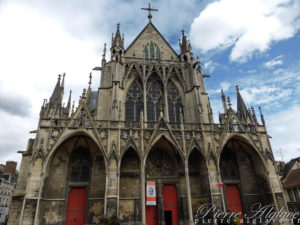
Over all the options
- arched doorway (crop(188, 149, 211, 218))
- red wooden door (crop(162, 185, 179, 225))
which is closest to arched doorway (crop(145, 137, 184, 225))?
red wooden door (crop(162, 185, 179, 225))

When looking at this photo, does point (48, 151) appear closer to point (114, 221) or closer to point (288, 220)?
point (114, 221)

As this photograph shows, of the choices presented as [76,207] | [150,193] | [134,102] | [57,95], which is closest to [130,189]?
[150,193]

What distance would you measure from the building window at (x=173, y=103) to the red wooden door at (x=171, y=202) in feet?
17.4

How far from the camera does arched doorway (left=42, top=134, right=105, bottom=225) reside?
11648 millimetres

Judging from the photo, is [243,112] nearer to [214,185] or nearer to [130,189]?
[214,185]

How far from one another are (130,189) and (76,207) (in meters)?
3.53

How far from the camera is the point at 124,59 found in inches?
674

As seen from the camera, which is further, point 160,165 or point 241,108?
point 241,108

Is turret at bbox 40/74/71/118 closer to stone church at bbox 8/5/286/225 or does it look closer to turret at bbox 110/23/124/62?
stone church at bbox 8/5/286/225

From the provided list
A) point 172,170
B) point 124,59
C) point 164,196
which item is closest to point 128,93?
point 124,59

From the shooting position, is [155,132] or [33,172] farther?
[155,132]

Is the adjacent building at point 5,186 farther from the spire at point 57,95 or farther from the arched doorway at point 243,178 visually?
the arched doorway at point 243,178

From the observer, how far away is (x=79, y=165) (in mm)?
12969

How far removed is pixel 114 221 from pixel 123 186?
3.40 metres
